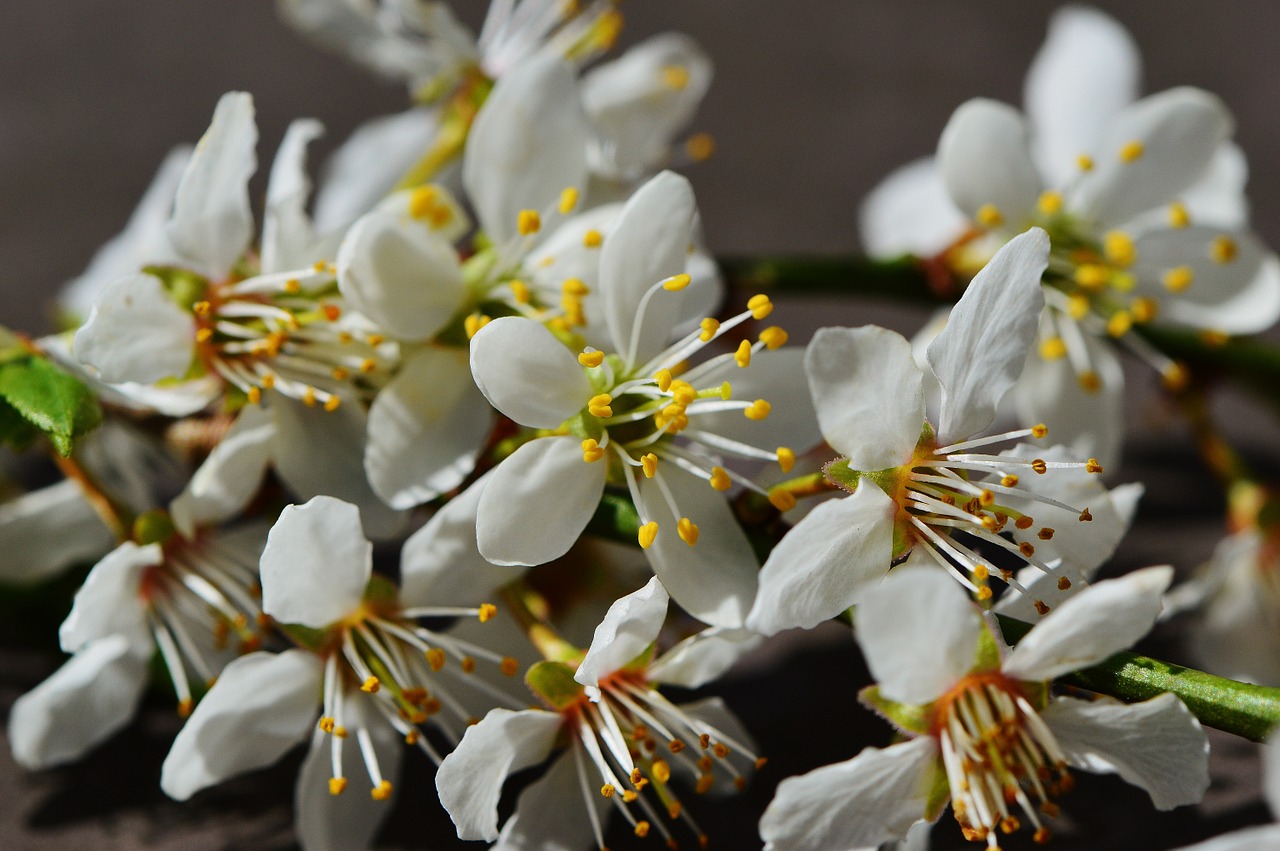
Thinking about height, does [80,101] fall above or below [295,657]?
above

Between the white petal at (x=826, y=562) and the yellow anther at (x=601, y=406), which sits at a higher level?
the yellow anther at (x=601, y=406)

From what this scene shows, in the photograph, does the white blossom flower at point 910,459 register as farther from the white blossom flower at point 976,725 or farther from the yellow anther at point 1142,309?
the yellow anther at point 1142,309

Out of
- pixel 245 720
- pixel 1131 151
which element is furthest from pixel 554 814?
pixel 1131 151

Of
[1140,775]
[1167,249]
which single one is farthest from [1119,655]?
Result: [1167,249]

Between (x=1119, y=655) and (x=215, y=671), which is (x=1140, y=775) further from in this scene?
(x=215, y=671)

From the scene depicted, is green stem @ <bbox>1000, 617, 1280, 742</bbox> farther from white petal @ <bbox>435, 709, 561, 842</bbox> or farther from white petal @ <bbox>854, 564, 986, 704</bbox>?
white petal @ <bbox>435, 709, 561, 842</bbox>

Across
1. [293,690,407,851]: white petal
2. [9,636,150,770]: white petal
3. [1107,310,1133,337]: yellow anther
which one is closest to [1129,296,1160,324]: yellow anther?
[1107,310,1133,337]: yellow anther

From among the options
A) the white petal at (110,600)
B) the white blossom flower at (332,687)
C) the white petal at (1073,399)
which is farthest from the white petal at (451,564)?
the white petal at (1073,399)
